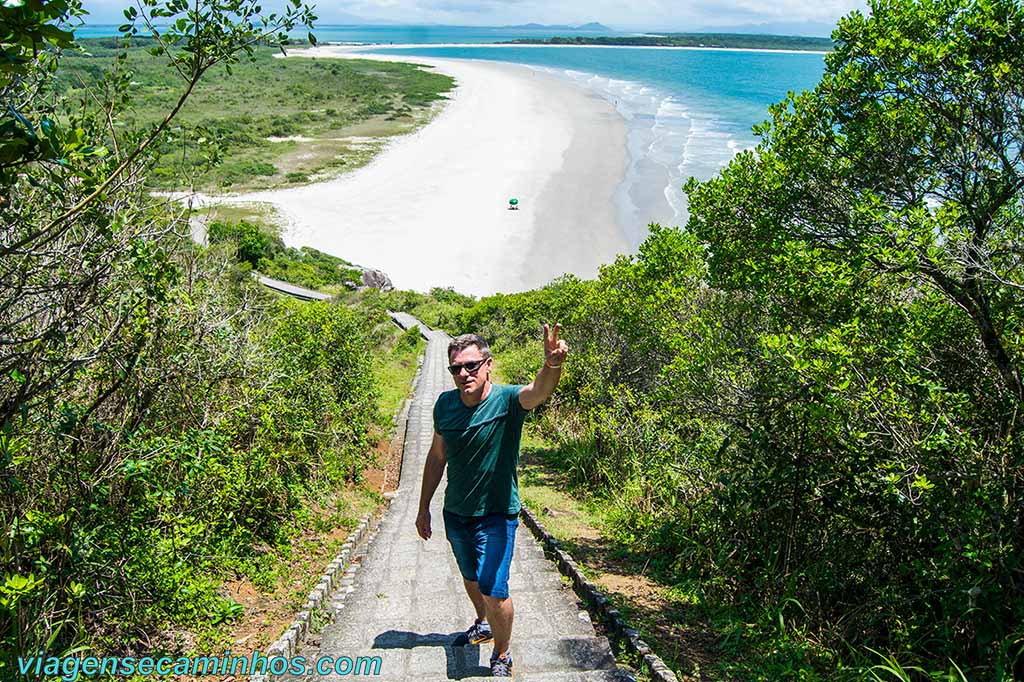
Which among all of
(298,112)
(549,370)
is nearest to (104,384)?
(549,370)

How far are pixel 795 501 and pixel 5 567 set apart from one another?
4.45 m

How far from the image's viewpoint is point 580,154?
49.5 meters

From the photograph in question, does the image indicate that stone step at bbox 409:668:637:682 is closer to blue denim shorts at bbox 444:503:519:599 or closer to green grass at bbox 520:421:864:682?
blue denim shorts at bbox 444:503:519:599

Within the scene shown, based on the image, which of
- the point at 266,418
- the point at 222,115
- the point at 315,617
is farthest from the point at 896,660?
the point at 222,115

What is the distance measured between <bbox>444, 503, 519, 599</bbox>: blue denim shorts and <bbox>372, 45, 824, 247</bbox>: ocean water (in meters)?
7.89

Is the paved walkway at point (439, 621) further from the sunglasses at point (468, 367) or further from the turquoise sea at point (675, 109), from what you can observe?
the turquoise sea at point (675, 109)

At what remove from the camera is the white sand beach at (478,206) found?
104ft

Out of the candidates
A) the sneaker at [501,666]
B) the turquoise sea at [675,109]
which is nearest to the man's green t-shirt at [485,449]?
the sneaker at [501,666]

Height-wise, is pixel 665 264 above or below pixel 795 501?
above

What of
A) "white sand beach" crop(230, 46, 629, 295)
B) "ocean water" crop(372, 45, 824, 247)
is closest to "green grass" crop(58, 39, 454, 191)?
"white sand beach" crop(230, 46, 629, 295)

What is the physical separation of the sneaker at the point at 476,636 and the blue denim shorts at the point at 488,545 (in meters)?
0.46

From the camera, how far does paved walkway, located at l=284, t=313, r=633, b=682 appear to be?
3.82m

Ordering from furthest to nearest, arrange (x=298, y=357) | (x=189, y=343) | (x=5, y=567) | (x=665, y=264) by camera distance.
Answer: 1. (x=665, y=264)
2. (x=298, y=357)
3. (x=189, y=343)
4. (x=5, y=567)

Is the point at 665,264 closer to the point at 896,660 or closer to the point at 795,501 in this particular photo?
the point at 795,501
